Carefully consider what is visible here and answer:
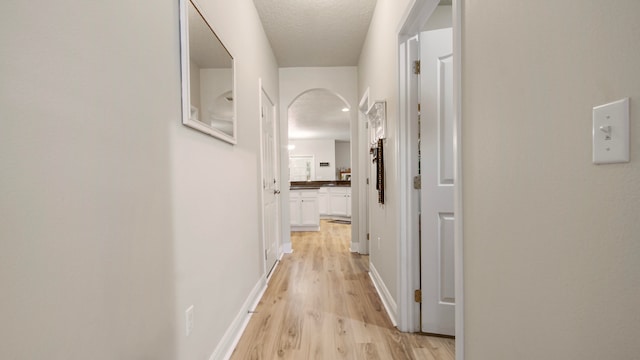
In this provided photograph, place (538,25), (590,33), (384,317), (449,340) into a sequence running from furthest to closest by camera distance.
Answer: (384,317) < (449,340) < (538,25) < (590,33)

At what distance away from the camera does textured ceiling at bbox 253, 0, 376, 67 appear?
286cm

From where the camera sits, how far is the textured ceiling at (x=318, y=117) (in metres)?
6.20

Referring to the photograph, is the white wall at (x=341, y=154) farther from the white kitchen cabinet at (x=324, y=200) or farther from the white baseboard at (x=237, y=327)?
the white baseboard at (x=237, y=327)

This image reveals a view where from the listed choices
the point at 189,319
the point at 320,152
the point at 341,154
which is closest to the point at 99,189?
the point at 189,319

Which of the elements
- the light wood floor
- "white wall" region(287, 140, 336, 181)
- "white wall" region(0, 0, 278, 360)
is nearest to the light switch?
"white wall" region(0, 0, 278, 360)

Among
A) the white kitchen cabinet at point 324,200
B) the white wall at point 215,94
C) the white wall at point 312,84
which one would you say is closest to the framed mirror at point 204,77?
the white wall at point 215,94

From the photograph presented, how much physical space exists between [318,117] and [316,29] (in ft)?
15.3

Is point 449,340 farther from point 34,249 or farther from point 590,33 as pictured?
point 34,249

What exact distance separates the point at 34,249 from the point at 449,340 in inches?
86.7

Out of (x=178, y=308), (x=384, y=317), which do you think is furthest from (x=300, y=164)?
(x=178, y=308)

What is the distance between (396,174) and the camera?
2.11m

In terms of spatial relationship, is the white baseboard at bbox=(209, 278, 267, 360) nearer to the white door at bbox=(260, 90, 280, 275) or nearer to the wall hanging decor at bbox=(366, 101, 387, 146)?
the white door at bbox=(260, 90, 280, 275)

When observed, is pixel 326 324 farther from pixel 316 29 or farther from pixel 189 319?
pixel 316 29

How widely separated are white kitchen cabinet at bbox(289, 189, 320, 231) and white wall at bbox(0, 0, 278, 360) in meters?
4.55
